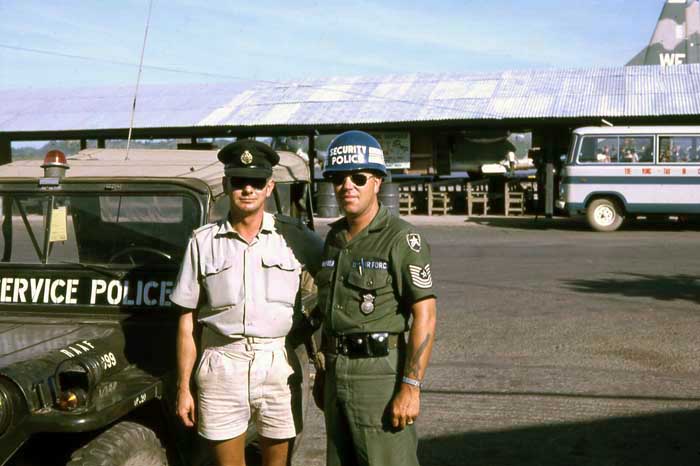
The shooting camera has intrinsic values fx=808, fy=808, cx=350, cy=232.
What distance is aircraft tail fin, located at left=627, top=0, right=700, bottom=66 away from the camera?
3894 centimetres

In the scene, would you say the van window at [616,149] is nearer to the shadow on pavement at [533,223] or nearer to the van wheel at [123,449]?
the shadow on pavement at [533,223]

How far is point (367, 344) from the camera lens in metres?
3.05

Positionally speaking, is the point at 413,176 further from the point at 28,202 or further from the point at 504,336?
the point at 28,202

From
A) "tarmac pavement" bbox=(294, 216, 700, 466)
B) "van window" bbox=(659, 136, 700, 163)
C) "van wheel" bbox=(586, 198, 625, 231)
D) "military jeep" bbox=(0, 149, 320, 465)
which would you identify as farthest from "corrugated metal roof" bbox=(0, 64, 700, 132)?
"military jeep" bbox=(0, 149, 320, 465)

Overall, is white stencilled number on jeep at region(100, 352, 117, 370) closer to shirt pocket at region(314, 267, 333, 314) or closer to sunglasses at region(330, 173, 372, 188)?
shirt pocket at region(314, 267, 333, 314)

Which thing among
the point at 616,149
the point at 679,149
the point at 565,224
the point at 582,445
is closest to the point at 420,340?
the point at 582,445

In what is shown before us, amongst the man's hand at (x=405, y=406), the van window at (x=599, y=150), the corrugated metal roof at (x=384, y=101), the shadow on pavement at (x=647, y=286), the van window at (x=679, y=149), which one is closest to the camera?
the man's hand at (x=405, y=406)

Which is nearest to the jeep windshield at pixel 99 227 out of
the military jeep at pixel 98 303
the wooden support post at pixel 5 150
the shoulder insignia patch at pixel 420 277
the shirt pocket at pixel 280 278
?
the military jeep at pixel 98 303

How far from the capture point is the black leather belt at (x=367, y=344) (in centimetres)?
304

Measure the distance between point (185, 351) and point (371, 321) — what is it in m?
0.81

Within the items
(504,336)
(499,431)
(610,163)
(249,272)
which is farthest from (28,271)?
(610,163)

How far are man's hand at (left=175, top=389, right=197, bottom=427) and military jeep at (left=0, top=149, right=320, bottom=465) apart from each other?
0.18 meters

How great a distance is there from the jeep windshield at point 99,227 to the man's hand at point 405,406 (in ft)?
5.69

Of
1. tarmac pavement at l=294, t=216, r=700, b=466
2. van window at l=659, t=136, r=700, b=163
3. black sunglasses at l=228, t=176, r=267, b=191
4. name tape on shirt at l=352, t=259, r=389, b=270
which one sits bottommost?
tarmac pavement at l=294, t=216, r=700, b=466
